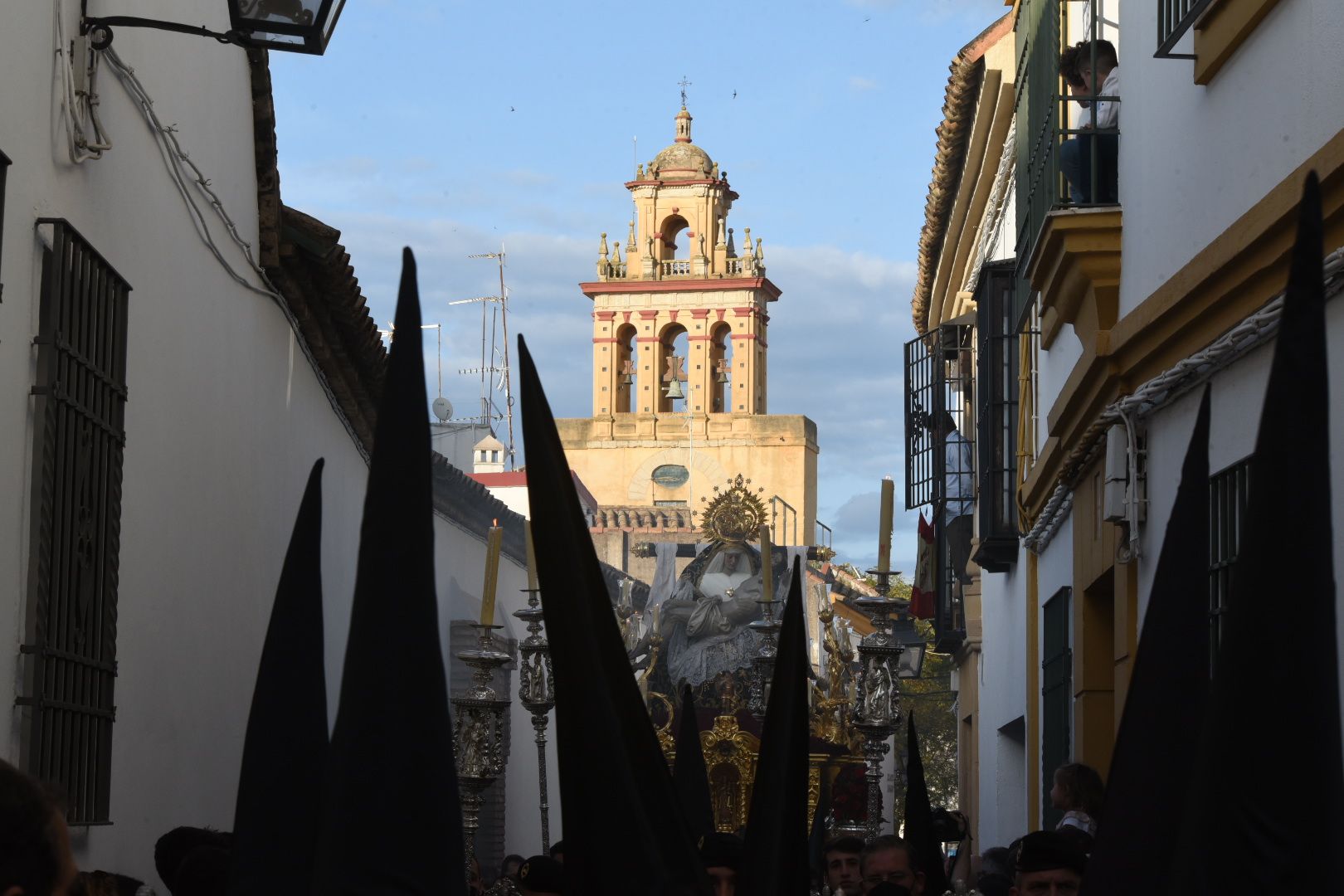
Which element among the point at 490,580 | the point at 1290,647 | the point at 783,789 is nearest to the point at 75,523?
the point at 490,580

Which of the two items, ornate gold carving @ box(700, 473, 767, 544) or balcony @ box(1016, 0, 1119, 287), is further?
ornate gold carving @ box(700, 473, 767, 544)

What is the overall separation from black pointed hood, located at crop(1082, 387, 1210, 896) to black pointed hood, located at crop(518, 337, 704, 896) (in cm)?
73

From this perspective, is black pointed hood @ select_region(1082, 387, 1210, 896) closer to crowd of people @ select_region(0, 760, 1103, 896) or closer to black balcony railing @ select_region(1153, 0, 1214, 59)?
crowd of people @ select_region(0, 760, 1103, 896)

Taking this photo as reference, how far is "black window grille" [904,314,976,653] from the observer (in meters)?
18.7

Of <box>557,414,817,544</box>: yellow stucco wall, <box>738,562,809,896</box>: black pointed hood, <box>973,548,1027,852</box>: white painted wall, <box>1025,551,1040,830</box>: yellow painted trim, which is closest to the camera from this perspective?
<box>738,562,809,896</box>: black pointed hood

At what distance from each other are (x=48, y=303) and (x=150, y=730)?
85.4 inches

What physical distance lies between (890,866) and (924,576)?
19.1 meters

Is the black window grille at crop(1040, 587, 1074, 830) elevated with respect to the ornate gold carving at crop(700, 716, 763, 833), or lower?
elevated

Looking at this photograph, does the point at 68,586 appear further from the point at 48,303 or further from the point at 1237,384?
A: the point at 1237,384

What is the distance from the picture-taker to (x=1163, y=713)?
11.5 ft

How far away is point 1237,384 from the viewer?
6.67 metres

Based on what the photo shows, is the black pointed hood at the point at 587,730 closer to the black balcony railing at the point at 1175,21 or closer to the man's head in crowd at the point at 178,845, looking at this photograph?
the man's head in crowd at the point at 178,845

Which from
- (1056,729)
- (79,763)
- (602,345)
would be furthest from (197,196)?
(602,345)

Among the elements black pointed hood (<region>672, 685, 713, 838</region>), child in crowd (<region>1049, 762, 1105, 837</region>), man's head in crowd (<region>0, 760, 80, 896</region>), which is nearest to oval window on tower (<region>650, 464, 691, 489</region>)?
black pointed hood (<region>672, 685, 713, 838</region>)
